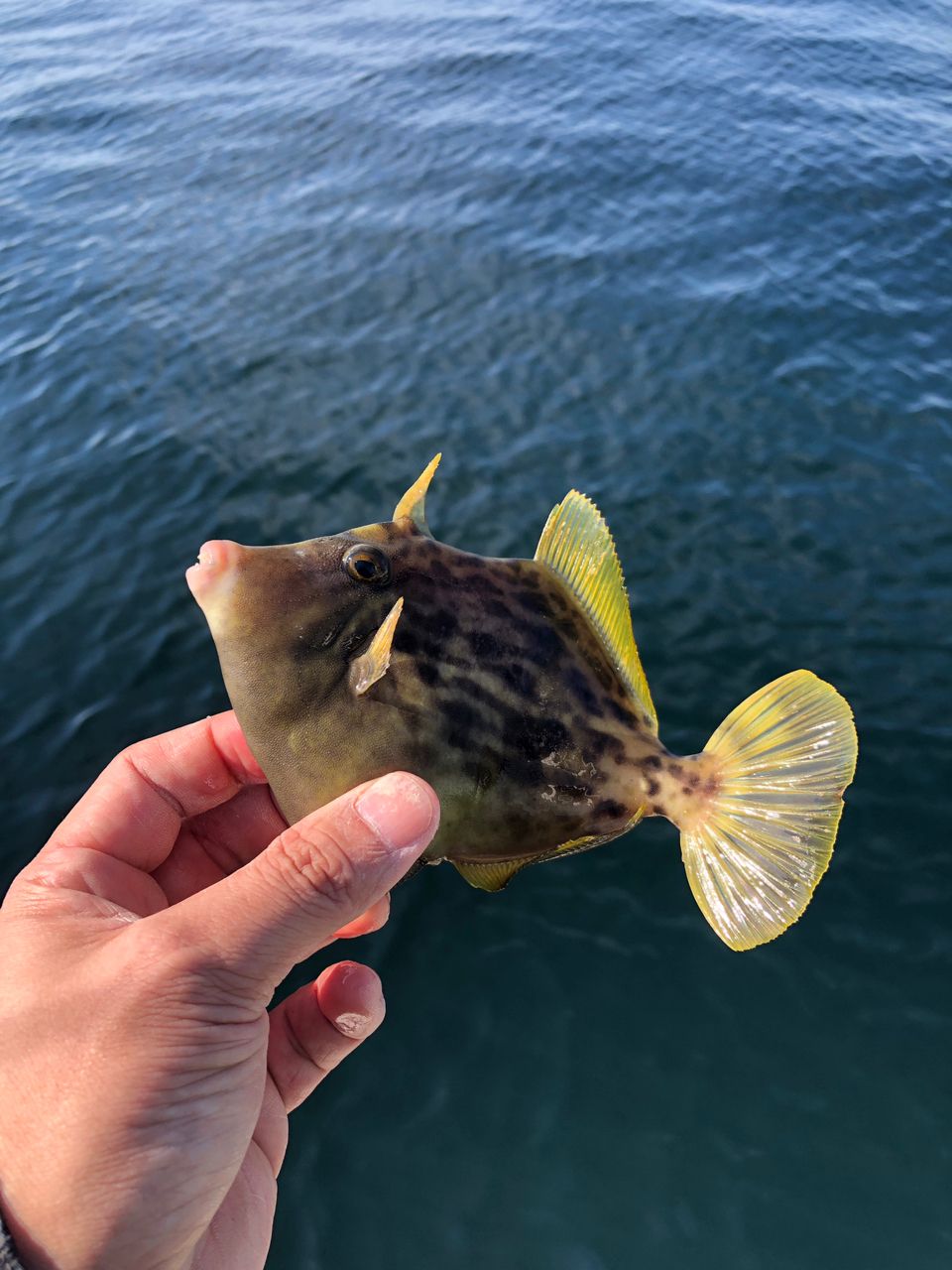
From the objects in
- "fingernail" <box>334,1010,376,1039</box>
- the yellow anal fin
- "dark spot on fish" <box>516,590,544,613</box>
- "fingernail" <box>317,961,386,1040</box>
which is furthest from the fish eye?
"fingernail" <box>334,1010,376,1039</box>

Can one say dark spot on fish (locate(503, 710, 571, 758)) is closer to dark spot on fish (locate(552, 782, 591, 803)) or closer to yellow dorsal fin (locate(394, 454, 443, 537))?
dark spot on fish (locate(552, 782, 591, 803))

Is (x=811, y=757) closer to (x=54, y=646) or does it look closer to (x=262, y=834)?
(x=262, y=834)

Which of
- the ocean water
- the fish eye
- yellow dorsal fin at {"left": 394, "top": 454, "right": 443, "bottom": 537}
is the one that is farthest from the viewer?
the ocean water

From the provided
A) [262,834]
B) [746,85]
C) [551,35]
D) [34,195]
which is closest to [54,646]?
[262,834]

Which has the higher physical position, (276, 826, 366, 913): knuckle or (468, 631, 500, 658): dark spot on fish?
(468, 631, 500, 658): dark spot on fish

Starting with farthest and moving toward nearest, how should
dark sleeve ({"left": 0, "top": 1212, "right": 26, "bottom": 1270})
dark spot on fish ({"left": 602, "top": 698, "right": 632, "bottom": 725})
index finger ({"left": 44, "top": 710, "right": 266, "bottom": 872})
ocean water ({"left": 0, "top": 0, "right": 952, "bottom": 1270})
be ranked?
ocean water ({"left": 0, "top": 0, "right": 952, "bottom": 1270}) → index finger ({"left": 44, "top": 710, "right": 266, "bottom": 872}) → dark spot on fish ({"left": 602, "top": 698, "right": 632, "bottom": 725}) → dark sleeve ({"left": 0, "top": 1212, "right": 26, "bottom": 1270})

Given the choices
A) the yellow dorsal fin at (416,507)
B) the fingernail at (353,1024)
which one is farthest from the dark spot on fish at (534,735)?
the fingernail at (353,1024)
